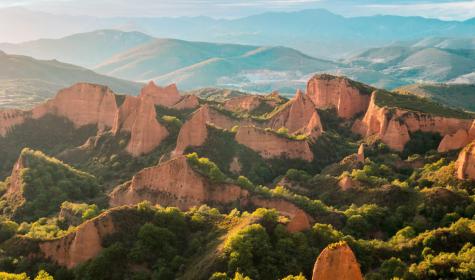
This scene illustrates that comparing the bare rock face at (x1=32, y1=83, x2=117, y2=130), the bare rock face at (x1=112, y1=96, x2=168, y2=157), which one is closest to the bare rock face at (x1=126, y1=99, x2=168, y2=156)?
the bare rock face at (x1=112, y1=96, x2=168, y2=157)

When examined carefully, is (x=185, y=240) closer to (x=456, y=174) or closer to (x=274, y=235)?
(x=274, y=235)

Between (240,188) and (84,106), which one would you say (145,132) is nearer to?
(84,106)

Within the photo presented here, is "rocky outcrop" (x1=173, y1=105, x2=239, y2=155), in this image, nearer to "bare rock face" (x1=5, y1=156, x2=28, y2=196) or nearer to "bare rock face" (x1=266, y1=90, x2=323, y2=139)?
"bare rock face" (x1=5, y1=156, x2=28, y2=196)

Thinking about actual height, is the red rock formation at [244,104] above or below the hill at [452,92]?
above

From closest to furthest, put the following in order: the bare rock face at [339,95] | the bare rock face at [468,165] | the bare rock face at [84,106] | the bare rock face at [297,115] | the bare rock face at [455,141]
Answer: the bare rock face at [468,165]
the bare rock face at [455,141]
the bare rock face at [84,106]
the bare rock face at [297,115]
the bare rock face at [339,95]

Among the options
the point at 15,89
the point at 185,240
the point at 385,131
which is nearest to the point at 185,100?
the point at 385,131

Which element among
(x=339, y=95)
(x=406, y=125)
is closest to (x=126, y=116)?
(x=339, y=95)

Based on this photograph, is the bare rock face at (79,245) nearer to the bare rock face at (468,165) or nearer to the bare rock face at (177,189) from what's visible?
the bare rock face at (177,189)

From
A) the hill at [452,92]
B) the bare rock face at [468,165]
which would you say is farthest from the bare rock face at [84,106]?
the hill at [452,92]
